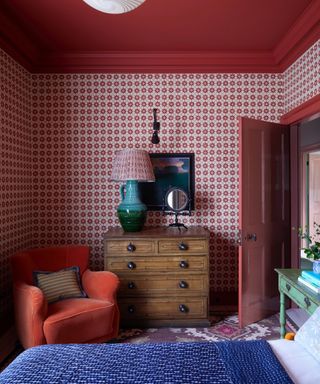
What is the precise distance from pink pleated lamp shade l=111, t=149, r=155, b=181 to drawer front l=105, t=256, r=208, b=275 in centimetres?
83

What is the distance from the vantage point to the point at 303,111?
353cm

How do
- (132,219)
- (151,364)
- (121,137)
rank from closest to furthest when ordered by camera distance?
(151,364) → (132,219) → (121,137)

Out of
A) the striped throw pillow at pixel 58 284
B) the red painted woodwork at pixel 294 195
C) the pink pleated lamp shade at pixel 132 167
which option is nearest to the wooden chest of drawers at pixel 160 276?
the striped throw pillow at pixel 58 284

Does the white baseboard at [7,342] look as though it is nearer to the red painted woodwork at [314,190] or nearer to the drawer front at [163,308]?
the drawer front at [163,308]

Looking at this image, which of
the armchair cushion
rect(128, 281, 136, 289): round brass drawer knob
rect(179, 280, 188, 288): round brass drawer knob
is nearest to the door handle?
rect(179, 280, 188, 288): round brass drawer knob

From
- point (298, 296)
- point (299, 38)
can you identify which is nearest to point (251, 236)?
point (298, 296)

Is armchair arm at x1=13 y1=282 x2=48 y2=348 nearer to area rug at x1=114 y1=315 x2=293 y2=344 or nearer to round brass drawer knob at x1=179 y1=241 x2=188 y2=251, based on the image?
area rug at x1=114 y1=315 x2=293 y2=344

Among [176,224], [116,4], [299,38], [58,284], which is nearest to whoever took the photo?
[116,4]

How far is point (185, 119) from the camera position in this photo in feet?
13.7

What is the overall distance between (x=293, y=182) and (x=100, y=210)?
7.48 feet

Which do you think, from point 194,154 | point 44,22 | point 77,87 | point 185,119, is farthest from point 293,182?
point 44,22

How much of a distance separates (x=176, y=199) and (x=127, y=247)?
810 mm

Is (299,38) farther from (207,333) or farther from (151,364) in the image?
(151,364)

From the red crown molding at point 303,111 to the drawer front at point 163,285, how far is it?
193 cm
